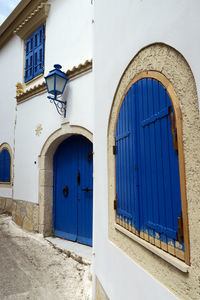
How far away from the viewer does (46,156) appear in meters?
5.21

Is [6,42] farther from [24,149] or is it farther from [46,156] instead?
[46,156]

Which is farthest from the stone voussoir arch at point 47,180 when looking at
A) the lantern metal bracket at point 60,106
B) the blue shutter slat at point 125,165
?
the blue shutter slat at point 125,165

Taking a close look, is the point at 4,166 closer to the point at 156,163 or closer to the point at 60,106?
the point at 60,106

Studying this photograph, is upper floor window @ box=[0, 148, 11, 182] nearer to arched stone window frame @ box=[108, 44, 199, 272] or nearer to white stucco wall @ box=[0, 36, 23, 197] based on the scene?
white stucco wall @ box=[0, 36, 23, 197]

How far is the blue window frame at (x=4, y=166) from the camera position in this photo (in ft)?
23.1

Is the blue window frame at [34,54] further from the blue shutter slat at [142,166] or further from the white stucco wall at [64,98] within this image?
the blue shutter slat at [142,166]

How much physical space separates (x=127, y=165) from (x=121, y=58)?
3.65 ft

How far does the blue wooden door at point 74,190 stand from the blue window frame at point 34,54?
95.4 inches

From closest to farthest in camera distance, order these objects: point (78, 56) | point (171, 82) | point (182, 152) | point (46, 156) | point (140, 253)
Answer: point (182, 152) < point (171, 82) < point (140, 253) < point (78, 56) < point (46, 156)

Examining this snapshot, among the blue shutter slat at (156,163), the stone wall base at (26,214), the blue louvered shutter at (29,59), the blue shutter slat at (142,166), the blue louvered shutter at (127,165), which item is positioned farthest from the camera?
the blue louvered shutter at (29,59)

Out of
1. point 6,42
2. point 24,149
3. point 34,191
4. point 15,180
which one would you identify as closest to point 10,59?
point 6,42

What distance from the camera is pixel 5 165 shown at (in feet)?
23.6

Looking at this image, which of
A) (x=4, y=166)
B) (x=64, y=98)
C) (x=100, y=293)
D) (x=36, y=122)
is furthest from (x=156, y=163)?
(x=4, y=166)

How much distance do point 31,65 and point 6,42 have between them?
2.33 meters
